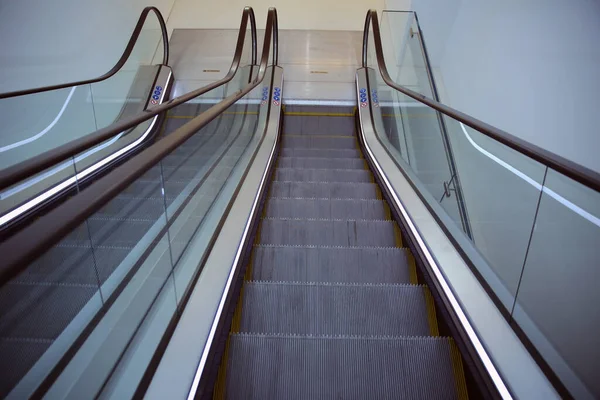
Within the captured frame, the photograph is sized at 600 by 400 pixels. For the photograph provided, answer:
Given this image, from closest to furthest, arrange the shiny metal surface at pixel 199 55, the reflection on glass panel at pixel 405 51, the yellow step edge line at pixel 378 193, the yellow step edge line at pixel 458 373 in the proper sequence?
the yellow step edge line at pixel 458 373, the yellow step edge line at pixel 378 193, the reflection on glass panel at pixel 405 51, the shiny metal surface at pixel 199 55

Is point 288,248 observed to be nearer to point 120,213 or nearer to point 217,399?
point 217,399

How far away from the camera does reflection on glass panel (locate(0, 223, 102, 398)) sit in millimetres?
847

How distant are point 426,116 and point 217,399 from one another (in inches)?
120

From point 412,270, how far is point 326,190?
159 cm

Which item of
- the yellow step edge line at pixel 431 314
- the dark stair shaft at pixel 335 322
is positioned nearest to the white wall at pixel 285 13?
the dark stair shaft at pixel 335 322

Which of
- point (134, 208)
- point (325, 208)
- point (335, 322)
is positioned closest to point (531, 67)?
point (325, 208)

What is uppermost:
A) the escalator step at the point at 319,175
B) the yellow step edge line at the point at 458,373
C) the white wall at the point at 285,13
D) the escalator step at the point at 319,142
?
the white wall at the point at 285,13

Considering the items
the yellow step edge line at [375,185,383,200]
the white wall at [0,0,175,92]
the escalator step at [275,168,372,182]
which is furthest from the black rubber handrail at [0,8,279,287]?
the white wall at [0,0,175,92]

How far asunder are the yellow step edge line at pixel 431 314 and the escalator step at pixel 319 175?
237 centimetres

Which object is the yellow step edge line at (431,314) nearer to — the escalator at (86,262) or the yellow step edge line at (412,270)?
the yellow step edge line at (412,270)

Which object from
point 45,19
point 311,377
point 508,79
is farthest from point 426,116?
point 45,19

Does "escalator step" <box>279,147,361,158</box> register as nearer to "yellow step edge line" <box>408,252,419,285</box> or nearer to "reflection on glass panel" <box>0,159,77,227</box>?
"yellow step edge line" <box>408,252,419,285</box>

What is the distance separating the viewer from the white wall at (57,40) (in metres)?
4.18

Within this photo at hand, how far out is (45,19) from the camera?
4.68 metres
